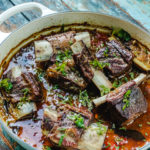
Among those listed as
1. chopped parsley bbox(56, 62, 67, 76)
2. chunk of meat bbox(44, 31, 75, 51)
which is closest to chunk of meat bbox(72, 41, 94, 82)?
chopped parsley bbox(56, 62, 67, 76)

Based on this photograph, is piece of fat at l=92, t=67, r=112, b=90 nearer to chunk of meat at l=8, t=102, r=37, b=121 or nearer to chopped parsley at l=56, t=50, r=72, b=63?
chopped parsley at l=56, t=50, r=72, b=63

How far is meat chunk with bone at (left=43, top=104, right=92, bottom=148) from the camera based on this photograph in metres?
2.41

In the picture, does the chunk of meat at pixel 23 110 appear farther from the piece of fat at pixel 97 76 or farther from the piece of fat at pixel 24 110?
the piece of fat at pixel 97 76

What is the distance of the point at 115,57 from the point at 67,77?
2.03 ft

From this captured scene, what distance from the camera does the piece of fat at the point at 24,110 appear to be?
2.64m

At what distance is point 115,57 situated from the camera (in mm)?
2959

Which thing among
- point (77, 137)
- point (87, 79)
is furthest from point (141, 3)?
point (77, 137)

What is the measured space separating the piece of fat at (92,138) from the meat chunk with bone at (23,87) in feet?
2.07

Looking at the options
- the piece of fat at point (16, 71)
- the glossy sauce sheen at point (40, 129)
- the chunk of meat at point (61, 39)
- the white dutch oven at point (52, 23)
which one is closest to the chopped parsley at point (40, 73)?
the glossy sauce sheen at point (40, 129)

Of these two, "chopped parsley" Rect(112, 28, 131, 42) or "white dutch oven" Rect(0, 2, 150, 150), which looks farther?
"chopped parsley" Rect(112, 28, 131, 42)

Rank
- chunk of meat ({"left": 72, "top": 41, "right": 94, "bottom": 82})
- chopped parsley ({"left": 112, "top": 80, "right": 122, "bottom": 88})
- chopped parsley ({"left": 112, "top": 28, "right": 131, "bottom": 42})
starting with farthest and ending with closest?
chopped parsley ({"left": 112, "top": 28, "right": 131, "bottom": 42})
chopped parsley ({"left": 112, "top": 80, "right": 122, "bottom": 88})
chunk of meat ({"left": 72, "top": 41, "right": 94, "bottom": 82})

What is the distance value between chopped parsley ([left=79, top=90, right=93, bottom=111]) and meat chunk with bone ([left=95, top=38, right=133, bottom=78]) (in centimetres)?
38

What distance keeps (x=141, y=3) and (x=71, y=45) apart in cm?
148

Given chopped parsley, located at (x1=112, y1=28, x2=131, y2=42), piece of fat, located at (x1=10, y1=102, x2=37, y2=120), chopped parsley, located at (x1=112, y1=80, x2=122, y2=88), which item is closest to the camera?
piece of fat, located at (x1=10, y1=102, x2=37, y2=120)
